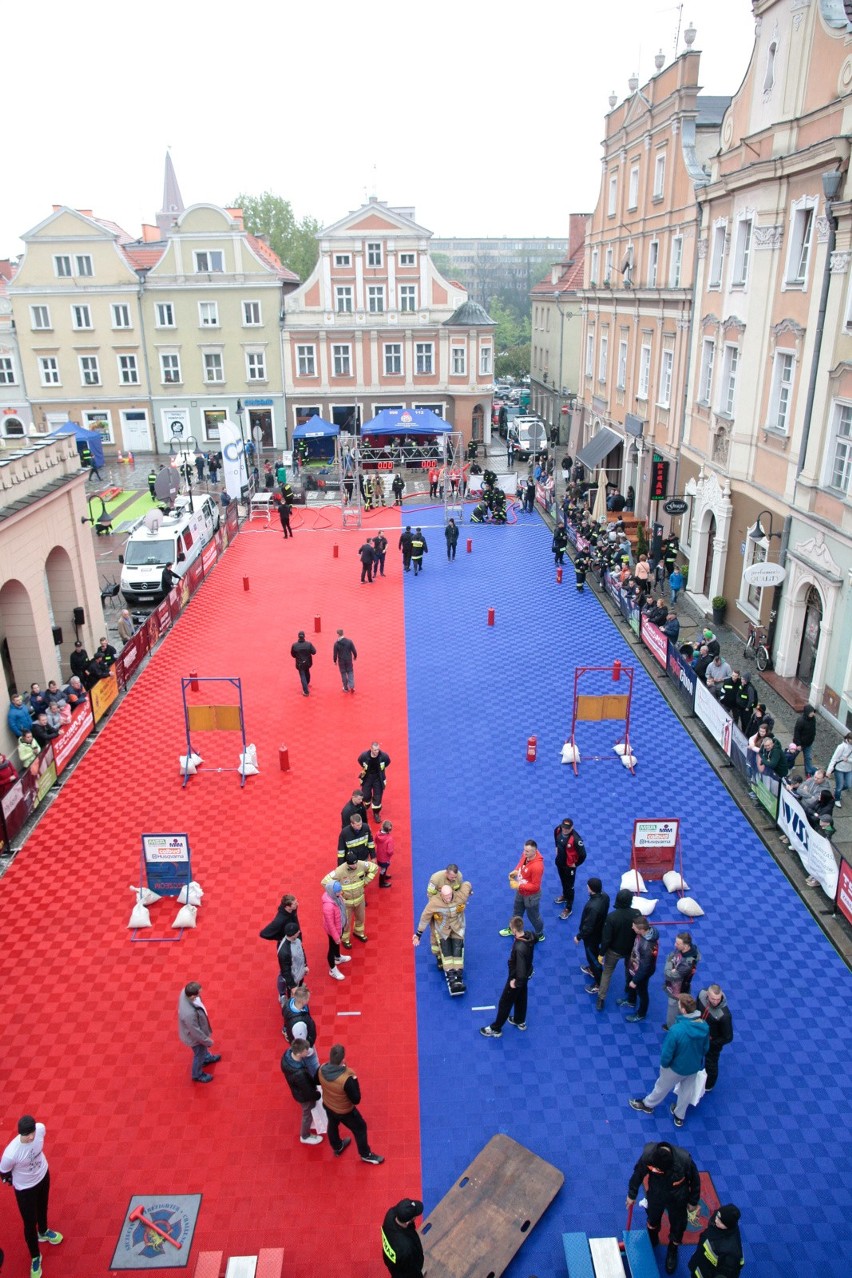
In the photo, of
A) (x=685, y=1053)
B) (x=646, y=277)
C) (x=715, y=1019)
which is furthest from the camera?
(x=646, y=277)

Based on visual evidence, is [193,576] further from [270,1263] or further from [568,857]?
[270,1263]

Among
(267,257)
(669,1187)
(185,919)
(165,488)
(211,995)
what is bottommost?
(211,995)

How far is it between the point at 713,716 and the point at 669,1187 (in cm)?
1082

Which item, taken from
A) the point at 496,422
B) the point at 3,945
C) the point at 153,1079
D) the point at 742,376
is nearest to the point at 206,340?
the point at 496,422

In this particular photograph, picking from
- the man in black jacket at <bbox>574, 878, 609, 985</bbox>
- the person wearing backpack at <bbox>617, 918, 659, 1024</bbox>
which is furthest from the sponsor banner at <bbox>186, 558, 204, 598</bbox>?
the person wearing backpack at <bbox>617, 918, 659, 1024</bbox>

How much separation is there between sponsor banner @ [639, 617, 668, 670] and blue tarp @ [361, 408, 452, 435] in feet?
63.8

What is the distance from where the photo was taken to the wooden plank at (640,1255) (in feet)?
25.6

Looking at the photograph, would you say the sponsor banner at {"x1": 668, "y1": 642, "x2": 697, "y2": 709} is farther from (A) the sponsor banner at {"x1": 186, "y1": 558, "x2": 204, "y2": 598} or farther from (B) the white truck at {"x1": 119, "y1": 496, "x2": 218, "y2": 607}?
(B) the white truck at {"x1": 119, "y1": 496, "x2": 218, "y2": 607}

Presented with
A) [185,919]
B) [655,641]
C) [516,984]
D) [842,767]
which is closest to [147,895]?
[185,919]

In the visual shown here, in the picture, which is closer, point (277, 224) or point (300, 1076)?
point (300, 1076)

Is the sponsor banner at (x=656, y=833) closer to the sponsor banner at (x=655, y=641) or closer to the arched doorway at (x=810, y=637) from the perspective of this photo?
the arched doorway at (x=810, y=637)

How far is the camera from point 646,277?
30531mm

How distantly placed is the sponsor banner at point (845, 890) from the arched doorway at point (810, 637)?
22.3ft

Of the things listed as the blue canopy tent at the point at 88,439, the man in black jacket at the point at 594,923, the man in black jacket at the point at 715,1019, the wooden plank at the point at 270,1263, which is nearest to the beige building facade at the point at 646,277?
the man in black jacket at the point at 594,923
